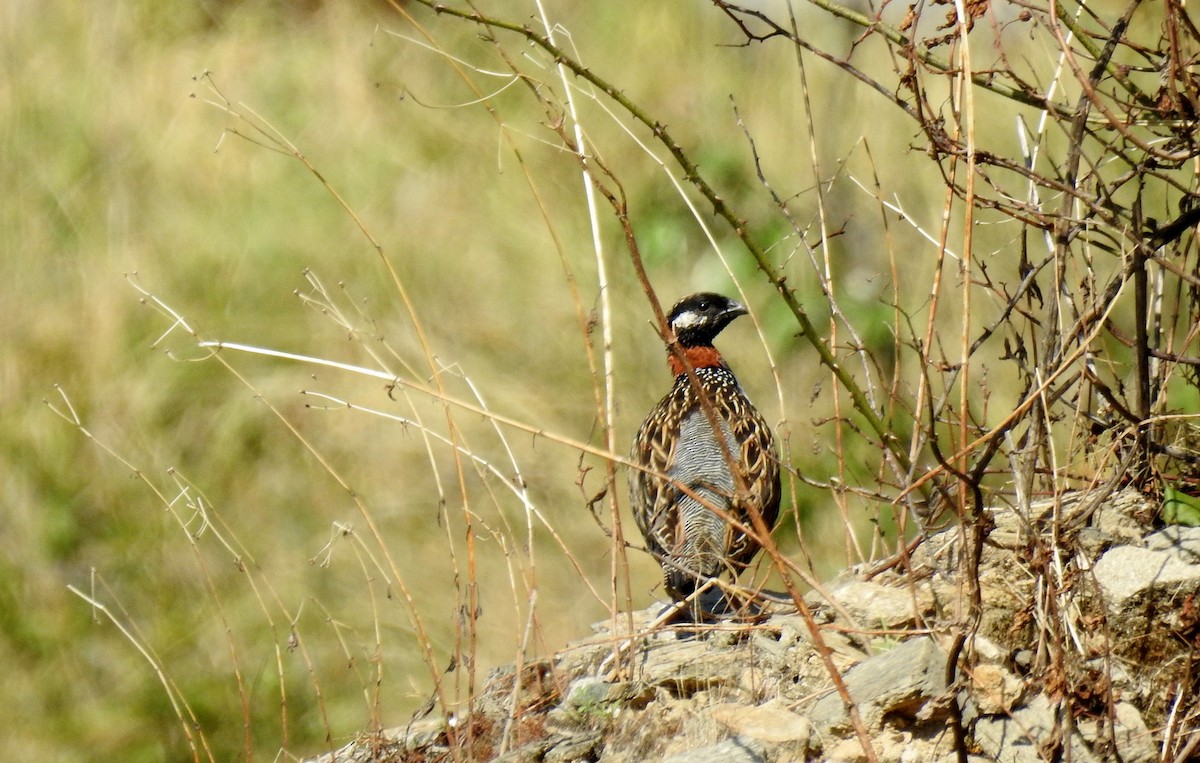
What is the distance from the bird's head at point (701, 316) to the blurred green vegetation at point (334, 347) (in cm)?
61

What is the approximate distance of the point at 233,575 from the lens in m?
7.37

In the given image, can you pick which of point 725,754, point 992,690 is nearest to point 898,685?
point 992,690

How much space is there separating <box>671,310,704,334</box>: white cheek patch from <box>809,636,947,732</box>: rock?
297 centimetres

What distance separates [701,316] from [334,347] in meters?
2.40

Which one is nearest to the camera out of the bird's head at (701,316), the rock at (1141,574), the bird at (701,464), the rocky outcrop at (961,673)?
the rocky outcrop at (961,673)

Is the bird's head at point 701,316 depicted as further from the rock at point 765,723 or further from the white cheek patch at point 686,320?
the rock at point 765,723

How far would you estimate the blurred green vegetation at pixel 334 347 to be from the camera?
272 inches

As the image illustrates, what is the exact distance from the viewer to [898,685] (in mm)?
3064

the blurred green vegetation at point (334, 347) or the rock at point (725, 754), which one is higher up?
the blurred green vegetation at point (334, 347)

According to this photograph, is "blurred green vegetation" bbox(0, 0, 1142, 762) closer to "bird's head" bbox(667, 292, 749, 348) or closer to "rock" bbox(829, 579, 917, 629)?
"bird's head" bbox(667, 292, 749, 348)

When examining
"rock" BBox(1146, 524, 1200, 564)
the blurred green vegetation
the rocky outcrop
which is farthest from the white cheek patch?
"rock" BBox(1146, 524, 1200, 564)

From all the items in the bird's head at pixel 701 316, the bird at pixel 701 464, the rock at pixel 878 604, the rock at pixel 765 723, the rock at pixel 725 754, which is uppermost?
the bird's head at pixel 701 316

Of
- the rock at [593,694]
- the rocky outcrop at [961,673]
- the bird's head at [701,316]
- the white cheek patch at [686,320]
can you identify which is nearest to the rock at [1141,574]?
the rocky outcrop at [961,673]

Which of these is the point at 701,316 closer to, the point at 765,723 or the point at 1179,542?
the point at 1179,542
